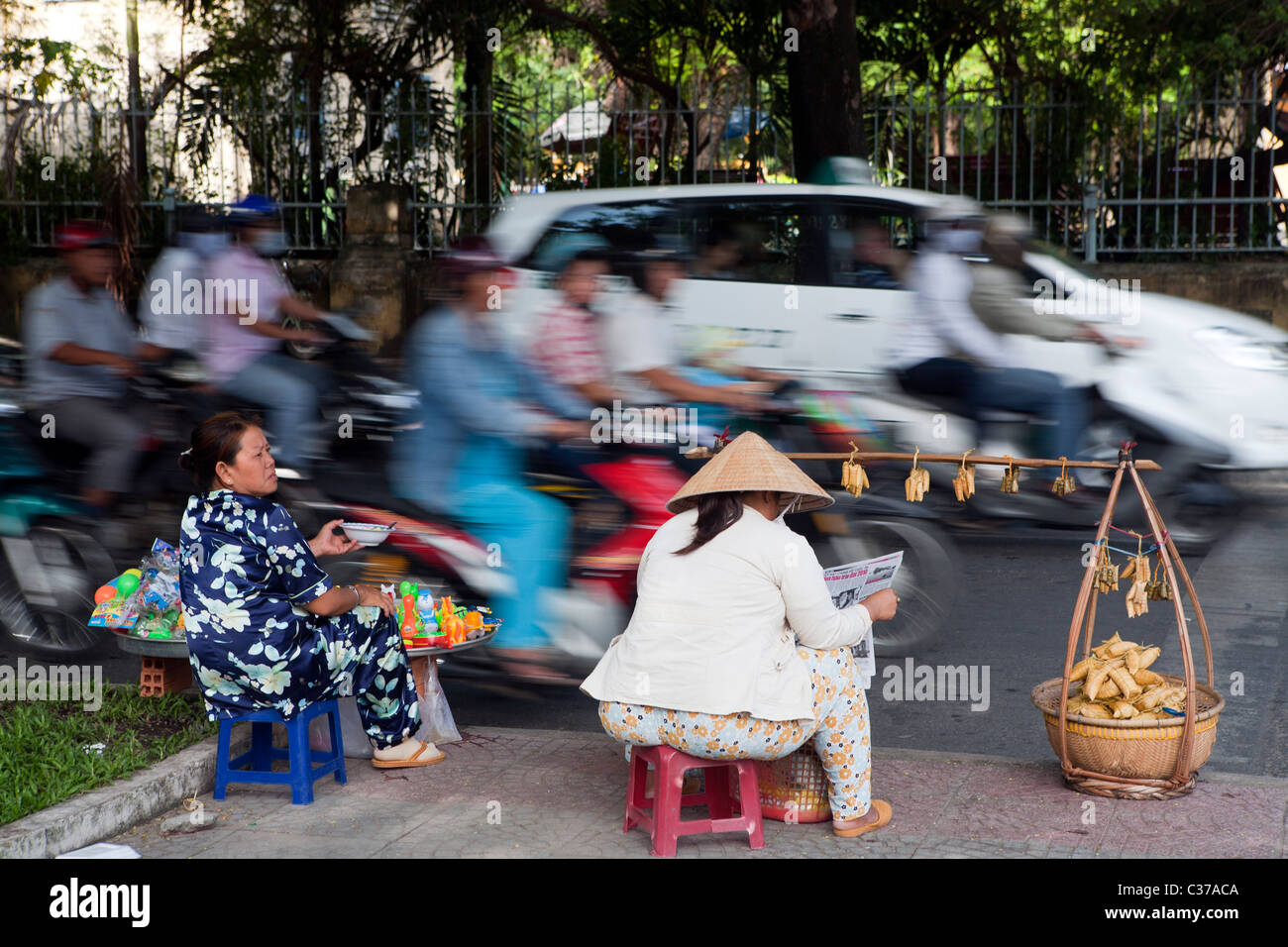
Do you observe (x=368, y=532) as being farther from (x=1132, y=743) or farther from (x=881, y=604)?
(x=1132, y=743)

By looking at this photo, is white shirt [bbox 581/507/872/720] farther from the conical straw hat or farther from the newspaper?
the newspaper

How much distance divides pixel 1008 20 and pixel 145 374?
369 inches

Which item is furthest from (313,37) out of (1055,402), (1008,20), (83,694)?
(83,694)

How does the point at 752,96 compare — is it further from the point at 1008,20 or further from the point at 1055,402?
the point at 1055,402

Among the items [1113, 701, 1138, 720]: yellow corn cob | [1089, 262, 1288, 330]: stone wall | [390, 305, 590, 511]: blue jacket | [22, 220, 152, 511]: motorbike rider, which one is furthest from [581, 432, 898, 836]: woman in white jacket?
[1089, 262, 1288, 330]: stone wall

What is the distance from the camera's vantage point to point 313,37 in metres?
13.2

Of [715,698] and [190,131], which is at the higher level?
[190,131]

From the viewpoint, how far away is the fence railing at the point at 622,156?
11648 mm

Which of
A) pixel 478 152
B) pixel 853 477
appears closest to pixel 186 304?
pixel 853 477

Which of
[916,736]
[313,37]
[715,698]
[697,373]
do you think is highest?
[313,37]

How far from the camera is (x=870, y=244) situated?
8117 millimetres

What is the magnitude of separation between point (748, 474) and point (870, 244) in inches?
180

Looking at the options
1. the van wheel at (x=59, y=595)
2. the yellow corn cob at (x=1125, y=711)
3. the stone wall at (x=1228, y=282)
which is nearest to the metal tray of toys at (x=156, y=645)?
the van wheel at (x=59, y=595)

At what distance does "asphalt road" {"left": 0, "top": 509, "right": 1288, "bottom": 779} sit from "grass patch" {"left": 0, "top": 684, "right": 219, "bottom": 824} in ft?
3.25
